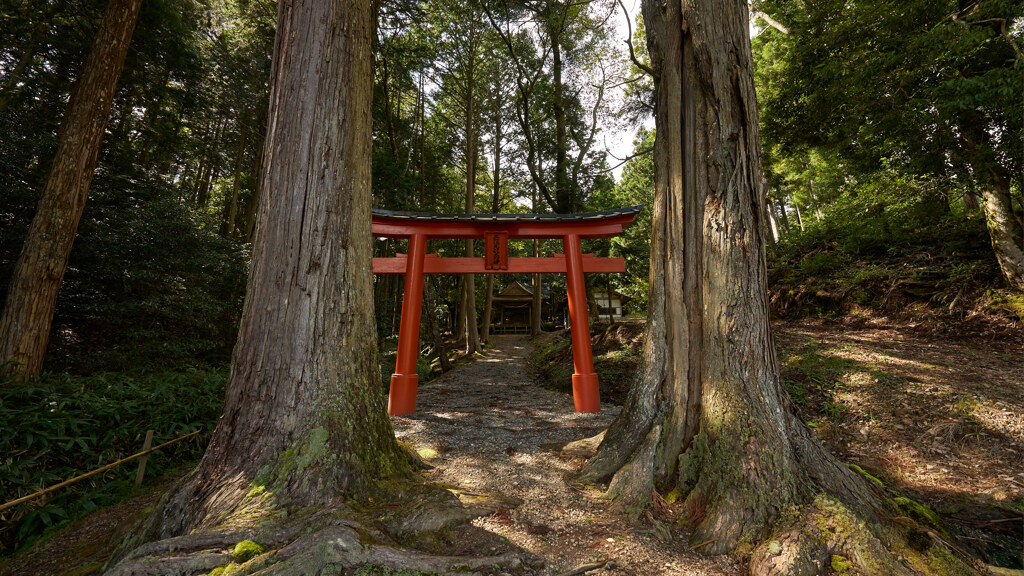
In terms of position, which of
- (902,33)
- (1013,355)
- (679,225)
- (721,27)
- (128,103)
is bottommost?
(1013,355)

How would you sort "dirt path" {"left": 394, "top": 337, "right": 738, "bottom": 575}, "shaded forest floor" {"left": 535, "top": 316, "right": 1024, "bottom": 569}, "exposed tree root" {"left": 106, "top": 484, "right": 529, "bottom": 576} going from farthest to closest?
"shaded forest floor" {"left": 535, "top": 316, "right": 1024, "bottom": 569} → "dirt path" {"left": 394, "top": 337, "right": 738, "bottom": 575} → "exposed tree root" {"left": 106, "top": 484, "right": 529, "bottom": 576}

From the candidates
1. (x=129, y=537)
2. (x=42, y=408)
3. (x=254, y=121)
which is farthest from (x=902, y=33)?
(x=254, y=121)

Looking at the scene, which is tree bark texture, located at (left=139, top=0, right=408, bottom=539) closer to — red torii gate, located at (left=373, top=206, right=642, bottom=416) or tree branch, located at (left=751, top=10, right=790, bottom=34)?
red torii gate, located at (left=373, top=206, right=642, bottom=416)

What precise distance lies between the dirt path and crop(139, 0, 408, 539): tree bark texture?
870 millimetres

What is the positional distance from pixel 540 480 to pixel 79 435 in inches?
182

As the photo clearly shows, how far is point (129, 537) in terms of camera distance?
2223 mm

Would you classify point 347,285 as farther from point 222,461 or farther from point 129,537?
point 129,537

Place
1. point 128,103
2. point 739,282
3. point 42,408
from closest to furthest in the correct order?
point 739,282
point 42,408
point 128,103

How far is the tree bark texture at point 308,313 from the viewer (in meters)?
2.21

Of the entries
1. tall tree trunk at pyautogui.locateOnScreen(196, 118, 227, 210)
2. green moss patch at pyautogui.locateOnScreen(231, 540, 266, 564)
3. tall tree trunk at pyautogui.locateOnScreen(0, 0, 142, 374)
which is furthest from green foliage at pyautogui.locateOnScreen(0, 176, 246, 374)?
green moss patch at pyautogui.locateOnScreen(231, 540, 266, 564)

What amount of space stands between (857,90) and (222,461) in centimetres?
971

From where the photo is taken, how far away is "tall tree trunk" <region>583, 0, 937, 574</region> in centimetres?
205

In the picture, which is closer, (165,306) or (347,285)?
(347,285)

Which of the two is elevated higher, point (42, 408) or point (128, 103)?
point (128, 103)
